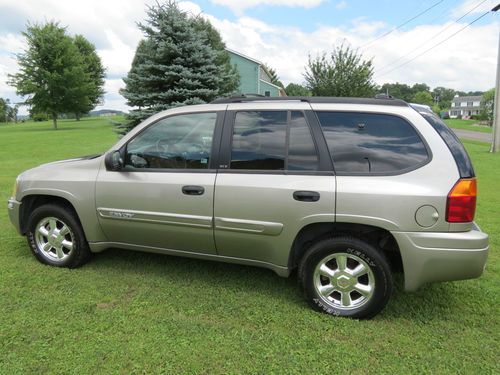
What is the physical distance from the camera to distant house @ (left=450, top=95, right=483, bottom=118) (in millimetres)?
120438

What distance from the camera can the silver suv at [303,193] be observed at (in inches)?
112

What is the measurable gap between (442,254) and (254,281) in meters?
1.77

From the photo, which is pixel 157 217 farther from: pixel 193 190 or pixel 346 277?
pixel 346 277

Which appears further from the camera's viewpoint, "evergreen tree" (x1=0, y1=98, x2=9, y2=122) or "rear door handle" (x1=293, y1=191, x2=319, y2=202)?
"evergreen tree" (x1=0, y1=98, x2=9, y2=122)

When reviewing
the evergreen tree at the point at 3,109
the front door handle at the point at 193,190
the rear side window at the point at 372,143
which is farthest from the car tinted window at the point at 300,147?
the evergreen tree at the point at 3,109

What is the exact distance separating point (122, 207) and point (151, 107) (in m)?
6.24

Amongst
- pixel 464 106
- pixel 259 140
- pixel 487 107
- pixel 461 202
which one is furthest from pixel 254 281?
pixel 464 106

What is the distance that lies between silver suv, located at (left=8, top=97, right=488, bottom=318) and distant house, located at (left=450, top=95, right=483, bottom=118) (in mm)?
135471

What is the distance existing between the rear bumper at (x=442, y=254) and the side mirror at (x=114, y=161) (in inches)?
98.4

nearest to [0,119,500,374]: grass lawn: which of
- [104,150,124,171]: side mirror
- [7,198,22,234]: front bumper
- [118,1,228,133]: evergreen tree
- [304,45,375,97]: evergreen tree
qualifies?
[7,198,22,234]: front bumper

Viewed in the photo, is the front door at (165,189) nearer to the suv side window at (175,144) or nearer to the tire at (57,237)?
the suv side window at (175,144)

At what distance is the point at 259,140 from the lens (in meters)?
3.34

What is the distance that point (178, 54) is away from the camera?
9.25 meters

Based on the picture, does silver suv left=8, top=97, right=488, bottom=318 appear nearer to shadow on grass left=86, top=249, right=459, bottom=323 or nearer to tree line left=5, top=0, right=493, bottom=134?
shadow on grass left=86, top=249, right=459, bottom=323
